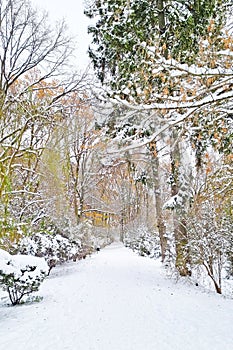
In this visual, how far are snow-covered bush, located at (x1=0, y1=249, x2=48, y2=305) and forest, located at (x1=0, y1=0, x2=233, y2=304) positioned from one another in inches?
3.3

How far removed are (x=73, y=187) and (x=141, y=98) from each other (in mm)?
15487

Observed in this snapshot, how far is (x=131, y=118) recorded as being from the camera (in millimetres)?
6543

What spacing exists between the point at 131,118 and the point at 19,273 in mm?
3885

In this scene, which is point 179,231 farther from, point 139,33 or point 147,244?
point 147,244

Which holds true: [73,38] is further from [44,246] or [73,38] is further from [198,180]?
[44,246]

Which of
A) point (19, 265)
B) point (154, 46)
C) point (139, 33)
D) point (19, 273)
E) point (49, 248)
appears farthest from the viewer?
point (49, 248)

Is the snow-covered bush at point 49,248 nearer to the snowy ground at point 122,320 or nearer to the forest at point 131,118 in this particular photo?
the forest at point 131,118

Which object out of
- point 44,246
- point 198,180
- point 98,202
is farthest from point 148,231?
point 198,180

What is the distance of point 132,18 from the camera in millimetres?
6945

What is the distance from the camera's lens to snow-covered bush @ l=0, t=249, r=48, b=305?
628 centimetres

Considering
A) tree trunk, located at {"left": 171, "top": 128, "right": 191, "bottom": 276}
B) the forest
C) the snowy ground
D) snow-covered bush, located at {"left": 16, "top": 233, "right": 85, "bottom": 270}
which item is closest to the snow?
the forest

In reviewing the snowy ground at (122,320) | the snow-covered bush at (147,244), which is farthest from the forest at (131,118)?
the snow-covered bush at (147,244)

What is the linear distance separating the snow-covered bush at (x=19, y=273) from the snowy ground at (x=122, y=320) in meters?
0.42

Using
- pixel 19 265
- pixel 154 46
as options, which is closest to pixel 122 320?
pixel 19 265
